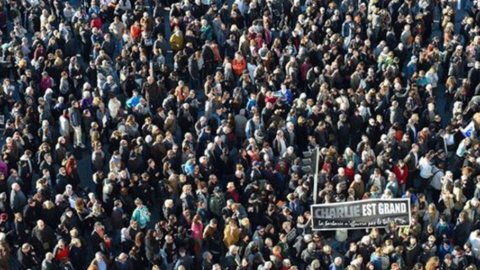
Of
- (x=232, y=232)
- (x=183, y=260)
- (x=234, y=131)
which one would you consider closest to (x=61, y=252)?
(x=183, y=260)

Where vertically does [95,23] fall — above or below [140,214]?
above

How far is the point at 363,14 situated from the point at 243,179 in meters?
8.17

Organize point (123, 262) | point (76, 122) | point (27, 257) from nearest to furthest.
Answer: point (123, 262) < point (27, 257) < point (76, 122)

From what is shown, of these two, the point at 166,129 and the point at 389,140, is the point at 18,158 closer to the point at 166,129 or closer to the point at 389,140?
the point at 166,129

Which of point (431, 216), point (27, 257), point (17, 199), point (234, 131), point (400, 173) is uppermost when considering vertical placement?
point (234, 131)

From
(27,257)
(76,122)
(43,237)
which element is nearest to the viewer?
(27,257)

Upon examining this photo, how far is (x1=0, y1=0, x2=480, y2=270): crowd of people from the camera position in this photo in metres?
21.3

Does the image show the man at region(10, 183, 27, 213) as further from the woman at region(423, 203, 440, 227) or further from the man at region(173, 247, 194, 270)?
the woman at region(423, 203, 440, 227)

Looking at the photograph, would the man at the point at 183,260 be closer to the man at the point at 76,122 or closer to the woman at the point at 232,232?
the woman at the point at 232,232

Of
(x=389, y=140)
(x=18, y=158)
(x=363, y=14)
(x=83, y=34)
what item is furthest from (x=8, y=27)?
(x=389, y=140)

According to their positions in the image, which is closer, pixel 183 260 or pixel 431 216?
pixel 183 260

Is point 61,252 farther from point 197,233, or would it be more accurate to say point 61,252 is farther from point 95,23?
point 95,23

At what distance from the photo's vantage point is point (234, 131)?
24703 mm

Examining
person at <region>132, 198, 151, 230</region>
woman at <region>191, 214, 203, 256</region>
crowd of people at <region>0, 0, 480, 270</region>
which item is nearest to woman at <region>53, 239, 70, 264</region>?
crowd of people at <region>0, 0, 480, 270</region>
